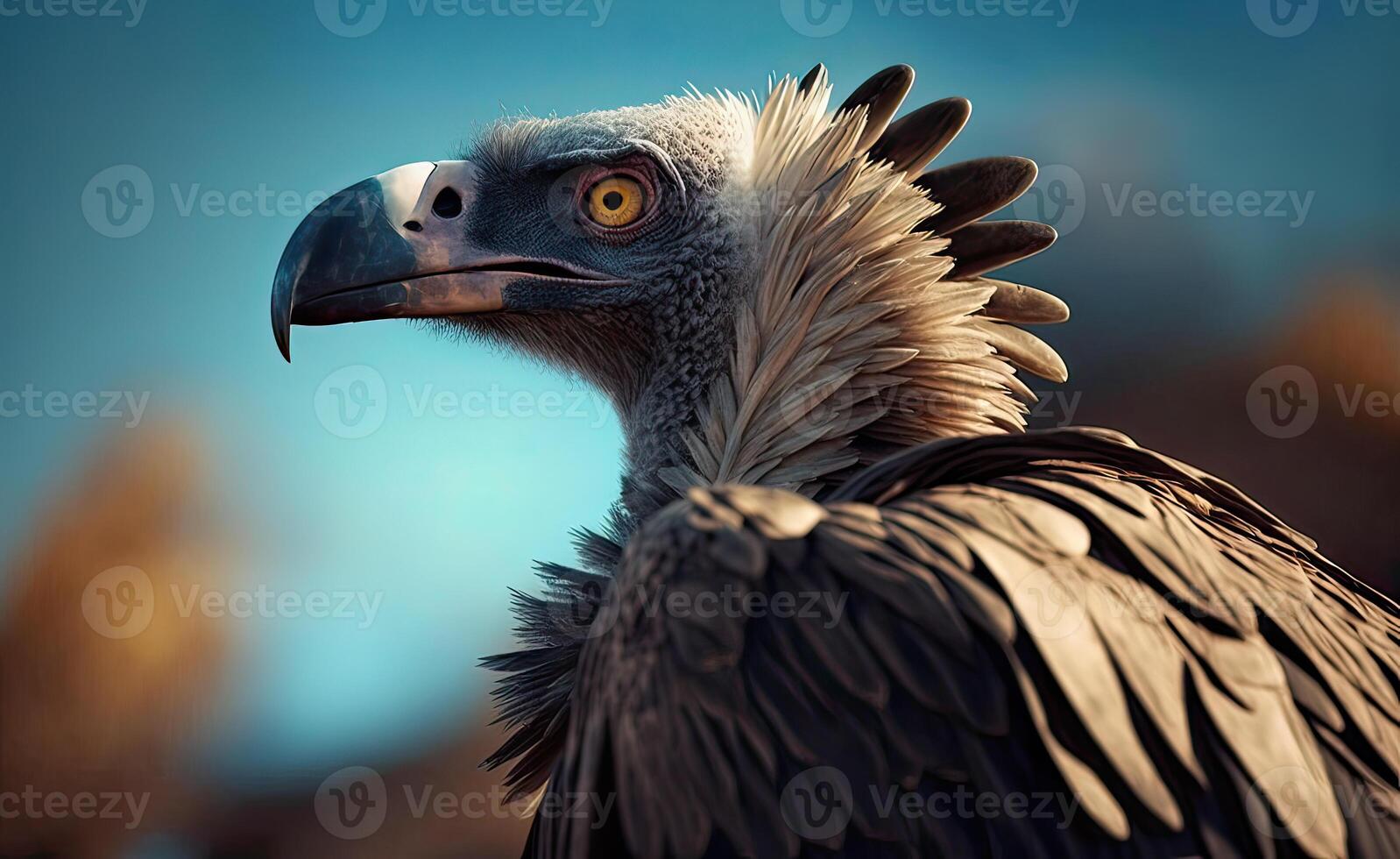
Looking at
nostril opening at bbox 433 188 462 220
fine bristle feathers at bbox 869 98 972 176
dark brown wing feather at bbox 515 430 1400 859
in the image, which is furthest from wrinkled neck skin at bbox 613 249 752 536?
dark brown wing feather at bbox 515 430 1400 859

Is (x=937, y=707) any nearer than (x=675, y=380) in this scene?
Yes

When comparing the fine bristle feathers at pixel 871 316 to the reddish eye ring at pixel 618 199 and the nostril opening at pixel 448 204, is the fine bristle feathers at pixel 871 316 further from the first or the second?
the nostril opening at pixel 448 204

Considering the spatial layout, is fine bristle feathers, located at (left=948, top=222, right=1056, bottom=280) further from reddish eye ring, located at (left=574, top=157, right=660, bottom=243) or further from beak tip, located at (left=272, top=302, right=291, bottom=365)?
beak tip, located at (left=272, top=302, right=291, bottom=365)

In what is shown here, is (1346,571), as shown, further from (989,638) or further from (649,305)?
(649,305)

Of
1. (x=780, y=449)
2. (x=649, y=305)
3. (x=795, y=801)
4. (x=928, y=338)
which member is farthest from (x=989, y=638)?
(x=649, y=305)

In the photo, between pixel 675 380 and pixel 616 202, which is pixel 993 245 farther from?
pixel 616 202

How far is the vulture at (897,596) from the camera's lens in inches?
51.6

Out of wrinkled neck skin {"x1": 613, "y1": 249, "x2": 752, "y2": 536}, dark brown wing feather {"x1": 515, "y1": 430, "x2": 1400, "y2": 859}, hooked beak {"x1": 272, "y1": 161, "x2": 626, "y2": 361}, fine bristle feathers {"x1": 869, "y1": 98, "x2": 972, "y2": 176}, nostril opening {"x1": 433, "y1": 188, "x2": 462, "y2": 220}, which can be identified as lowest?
dark brown wing feather {"x1": 515, "y1": 430, "x2": 1400, "y2": 859}

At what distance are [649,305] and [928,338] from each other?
0.64 m

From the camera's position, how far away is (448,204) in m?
2.42

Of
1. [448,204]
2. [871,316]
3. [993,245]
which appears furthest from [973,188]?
[448,204]

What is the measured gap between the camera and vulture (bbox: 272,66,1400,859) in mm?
1312

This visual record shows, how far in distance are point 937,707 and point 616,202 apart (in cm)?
149

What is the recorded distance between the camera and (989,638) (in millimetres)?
1328
